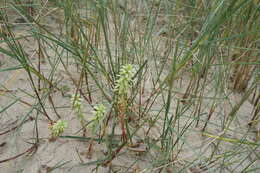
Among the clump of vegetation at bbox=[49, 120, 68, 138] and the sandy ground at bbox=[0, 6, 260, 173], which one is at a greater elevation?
the clump of vegetation at bbox=[49, 120, 68, 138]

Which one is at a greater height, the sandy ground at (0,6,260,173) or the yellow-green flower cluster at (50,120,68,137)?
the yellow-green flower cluster at (50,120,68,137)

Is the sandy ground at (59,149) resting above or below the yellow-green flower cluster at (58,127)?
below

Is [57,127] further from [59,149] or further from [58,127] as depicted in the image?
[59,149]

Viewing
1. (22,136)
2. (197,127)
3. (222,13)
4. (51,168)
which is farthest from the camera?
(197,127)

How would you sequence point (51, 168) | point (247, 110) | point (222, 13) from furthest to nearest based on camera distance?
1. point (247, 110)
2. point (51, 168)
3. point (222, 13)

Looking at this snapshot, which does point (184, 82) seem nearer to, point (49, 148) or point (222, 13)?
point (222, 13)

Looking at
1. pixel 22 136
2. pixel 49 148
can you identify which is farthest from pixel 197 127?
pixel 22 136

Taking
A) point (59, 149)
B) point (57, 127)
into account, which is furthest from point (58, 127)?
point (59, 149)

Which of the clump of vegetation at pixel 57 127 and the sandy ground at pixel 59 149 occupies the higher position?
the clump of vegetation at pixel 57 127

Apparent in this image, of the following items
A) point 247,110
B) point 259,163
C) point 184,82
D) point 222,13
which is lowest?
point 259,163

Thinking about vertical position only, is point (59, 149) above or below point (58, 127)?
below

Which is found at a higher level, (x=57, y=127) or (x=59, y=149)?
(x=57, y=127)
